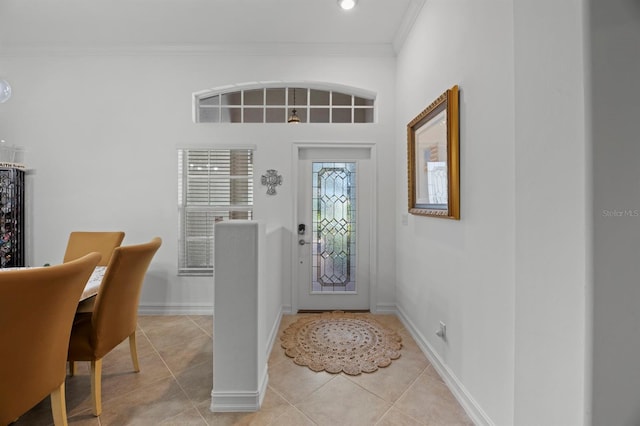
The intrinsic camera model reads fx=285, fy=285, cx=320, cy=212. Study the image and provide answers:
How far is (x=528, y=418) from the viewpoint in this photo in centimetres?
107

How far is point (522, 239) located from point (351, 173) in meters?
2.33

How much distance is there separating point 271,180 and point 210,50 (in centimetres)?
164

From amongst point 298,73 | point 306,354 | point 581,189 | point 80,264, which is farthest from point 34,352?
point 298,73

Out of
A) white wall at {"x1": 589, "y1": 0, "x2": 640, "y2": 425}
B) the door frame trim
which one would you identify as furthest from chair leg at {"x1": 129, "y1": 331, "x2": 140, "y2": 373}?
white wall at {"x1": 589, "y1": 0, "x2": 640, "y2": 425}

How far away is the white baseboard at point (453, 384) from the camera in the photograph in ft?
5.13

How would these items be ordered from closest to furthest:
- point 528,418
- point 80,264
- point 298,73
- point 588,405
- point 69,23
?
point 588,405
point 528,418
point 80,264
point 69,23
point 298,73

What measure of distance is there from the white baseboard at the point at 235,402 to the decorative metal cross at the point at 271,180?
6.70ft

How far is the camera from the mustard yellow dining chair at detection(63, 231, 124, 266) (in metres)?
2.53

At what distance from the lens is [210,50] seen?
128 inches

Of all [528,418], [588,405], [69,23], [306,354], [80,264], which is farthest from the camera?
[69,23]

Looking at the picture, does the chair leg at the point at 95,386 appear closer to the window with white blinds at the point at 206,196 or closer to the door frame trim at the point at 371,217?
the window with white blinds at the point at 206,196

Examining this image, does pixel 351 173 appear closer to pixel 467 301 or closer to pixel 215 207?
pixel 215 207

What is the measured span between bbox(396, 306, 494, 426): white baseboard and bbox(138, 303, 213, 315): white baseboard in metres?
2.27

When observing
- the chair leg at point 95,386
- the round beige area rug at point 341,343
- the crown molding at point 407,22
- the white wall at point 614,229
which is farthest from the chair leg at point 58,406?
the crown molding at point 407,22
